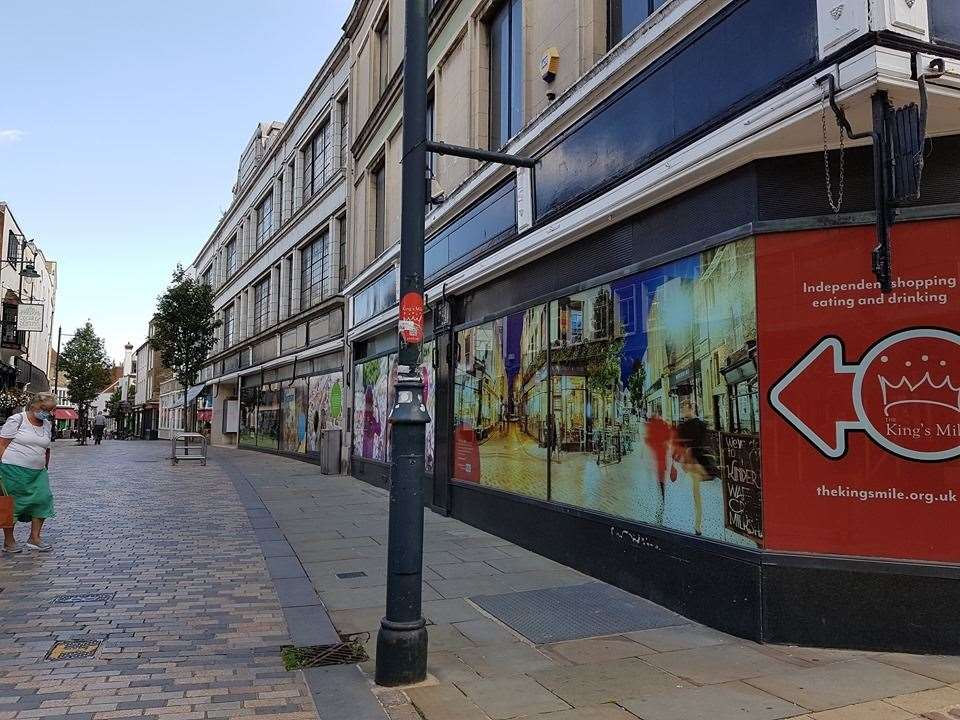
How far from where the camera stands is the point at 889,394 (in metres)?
4.77

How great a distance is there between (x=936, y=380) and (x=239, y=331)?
104 ft

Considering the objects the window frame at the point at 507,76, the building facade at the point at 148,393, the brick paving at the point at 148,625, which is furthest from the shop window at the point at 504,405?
the building facade at the point at 148,393

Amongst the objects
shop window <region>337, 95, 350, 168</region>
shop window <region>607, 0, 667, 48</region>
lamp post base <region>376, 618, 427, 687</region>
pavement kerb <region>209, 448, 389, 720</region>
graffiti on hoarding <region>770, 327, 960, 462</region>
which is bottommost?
pavement kerb <region>209, 448, 389, 720</region>

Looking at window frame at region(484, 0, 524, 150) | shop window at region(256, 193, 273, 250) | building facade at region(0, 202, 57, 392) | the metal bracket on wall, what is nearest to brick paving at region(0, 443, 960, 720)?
the metal bracket on wall

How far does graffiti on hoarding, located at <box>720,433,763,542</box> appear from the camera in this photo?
5.02m

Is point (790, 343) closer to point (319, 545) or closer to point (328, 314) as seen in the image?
point (319, 545)

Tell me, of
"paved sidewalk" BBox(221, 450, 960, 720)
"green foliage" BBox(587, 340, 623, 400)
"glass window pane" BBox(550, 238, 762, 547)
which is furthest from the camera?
→ "green foliage" BBox(587, 340, 623, 400)

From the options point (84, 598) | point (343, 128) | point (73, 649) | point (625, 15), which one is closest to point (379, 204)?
point (343, 128)

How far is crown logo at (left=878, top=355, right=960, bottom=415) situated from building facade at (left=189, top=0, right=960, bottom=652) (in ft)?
0.05

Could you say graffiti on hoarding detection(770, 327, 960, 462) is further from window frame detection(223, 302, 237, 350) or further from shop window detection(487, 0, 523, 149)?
window frame detection(223, 302, 237, 350)

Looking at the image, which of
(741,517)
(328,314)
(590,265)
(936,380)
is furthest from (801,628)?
(328,314)

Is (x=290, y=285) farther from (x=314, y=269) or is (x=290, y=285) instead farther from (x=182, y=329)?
(x=182, y=329)

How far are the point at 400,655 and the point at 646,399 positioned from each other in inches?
127

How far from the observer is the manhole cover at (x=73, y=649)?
4.52 m
